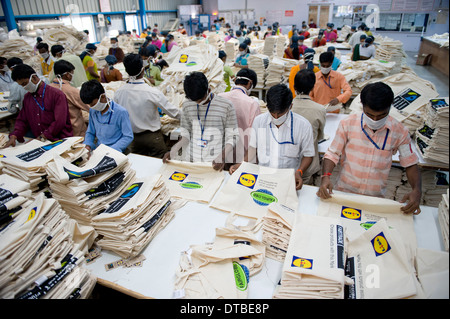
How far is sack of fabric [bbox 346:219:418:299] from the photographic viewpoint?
1.10 m

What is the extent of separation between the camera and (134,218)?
1639 millimetres

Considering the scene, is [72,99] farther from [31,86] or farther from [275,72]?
[275,72]

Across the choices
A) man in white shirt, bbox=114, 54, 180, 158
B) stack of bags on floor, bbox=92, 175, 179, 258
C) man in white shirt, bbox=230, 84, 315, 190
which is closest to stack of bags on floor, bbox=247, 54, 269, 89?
man in white shirt, bbox=114, 54, 180, 158

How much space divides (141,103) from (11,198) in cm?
184

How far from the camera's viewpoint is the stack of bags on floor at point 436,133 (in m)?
2.37

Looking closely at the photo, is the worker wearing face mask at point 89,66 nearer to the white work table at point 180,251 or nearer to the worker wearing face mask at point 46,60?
the worker wearing face mask at point 46,60

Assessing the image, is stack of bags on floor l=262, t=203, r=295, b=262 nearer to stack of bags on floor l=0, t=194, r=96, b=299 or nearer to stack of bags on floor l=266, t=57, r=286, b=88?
stack of bags on floor l=0, t=194, r=96, b=299

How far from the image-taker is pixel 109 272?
155 cm

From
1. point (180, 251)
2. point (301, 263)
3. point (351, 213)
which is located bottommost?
point (180, 251)

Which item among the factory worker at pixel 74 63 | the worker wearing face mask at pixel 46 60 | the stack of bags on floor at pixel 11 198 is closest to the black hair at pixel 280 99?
the stack of bags on floor at pixel 11 198

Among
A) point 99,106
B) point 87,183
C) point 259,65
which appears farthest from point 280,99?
point 259,65

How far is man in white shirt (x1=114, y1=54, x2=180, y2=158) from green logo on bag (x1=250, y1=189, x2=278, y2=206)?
165cm
